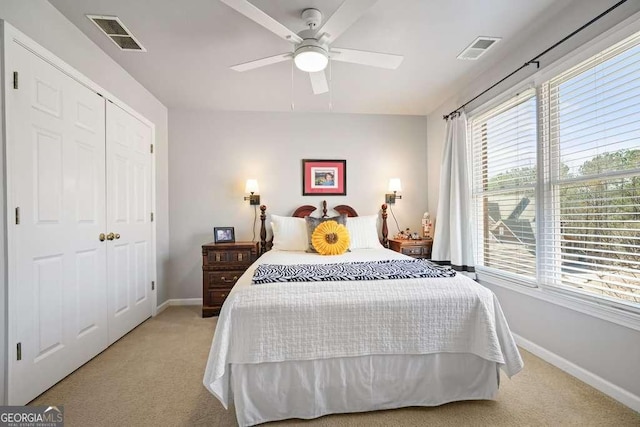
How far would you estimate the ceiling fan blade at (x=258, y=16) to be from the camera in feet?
5.00

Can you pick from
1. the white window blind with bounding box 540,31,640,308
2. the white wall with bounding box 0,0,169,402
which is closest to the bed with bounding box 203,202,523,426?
the white window blind with bounding box 540,31,640,308

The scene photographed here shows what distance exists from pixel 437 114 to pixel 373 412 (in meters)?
3.51

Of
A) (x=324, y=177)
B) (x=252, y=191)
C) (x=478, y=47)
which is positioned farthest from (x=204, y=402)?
(x=478, y=47)

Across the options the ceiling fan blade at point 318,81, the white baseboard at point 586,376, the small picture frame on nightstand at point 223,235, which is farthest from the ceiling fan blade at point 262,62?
Result: the white baseboard at point 586,376

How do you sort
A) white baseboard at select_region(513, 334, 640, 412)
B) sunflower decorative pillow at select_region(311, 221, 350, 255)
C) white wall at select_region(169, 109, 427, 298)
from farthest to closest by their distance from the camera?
1. white wall at select_region(169, 109, 427, 298)
2. sunflower decorative pillow at select_region(311, 221, 350, 255)
3. white baseboard at select_region(513, 334, 640, 412)

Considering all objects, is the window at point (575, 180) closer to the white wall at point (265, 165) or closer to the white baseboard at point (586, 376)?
the white baseboard at point (586, 376)

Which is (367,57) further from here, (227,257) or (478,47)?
(227,257)

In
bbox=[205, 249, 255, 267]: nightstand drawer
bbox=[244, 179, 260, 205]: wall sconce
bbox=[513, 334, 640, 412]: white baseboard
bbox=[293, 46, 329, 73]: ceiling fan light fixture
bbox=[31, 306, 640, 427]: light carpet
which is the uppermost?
bbox=[293, 46, 329, 73]: ceiling fan light fixture

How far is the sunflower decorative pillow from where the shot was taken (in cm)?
296

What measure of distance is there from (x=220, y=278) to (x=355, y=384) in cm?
223

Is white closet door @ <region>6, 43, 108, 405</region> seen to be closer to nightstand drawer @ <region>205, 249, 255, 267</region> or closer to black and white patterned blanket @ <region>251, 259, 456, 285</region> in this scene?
nightstand drawer @ <region>205, 249, 255, 267</region>

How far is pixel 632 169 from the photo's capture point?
1.70 metres

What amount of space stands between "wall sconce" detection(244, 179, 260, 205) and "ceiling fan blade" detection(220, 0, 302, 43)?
204 centimetres

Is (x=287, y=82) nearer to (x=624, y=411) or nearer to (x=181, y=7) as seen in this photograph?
(x=181, y=7)
